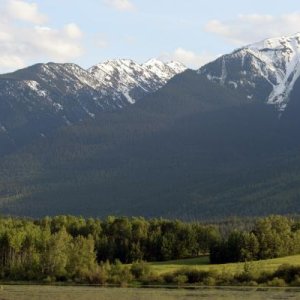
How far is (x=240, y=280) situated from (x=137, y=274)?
16.1m

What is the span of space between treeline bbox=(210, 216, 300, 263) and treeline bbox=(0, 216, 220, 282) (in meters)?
14.2

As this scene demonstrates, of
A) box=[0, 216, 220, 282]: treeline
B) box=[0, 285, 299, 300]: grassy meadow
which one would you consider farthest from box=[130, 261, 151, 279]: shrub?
box=[0, 285, 299, 300]: grassy meadow

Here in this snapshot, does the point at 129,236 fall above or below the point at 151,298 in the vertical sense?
above

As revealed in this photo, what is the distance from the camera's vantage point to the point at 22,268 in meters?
140

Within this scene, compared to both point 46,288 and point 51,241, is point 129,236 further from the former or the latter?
point 46,288

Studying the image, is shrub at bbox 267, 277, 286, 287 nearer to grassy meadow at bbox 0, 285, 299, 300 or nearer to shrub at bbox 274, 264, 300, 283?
shrub at bbox 274, 264, 300, 283

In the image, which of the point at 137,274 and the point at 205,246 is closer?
the point at 137,274

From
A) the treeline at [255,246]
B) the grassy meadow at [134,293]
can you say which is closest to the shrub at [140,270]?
the grassy meadow at [134,293]

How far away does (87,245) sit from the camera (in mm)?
145250

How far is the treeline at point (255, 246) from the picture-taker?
6038 inches

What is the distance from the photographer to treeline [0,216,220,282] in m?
138

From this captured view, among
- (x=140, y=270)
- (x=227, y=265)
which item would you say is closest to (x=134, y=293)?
(x=140, y=270)

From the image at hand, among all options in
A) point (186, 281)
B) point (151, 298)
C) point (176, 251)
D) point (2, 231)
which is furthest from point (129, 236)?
point (151, 298)

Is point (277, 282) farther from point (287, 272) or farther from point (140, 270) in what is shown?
point (140, 270)
